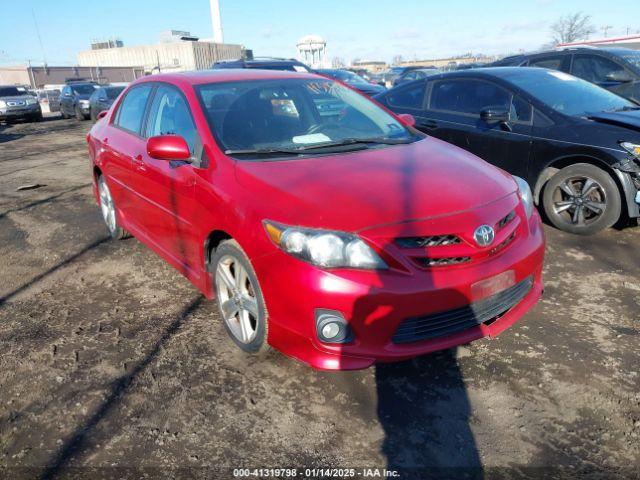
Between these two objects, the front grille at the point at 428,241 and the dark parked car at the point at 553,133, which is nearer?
the front grille at the point at 428,241

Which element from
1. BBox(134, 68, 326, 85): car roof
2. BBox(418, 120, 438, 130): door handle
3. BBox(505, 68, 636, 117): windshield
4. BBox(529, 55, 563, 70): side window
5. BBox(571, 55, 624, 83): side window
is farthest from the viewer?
BBox(529, 55, 563, 70): side window

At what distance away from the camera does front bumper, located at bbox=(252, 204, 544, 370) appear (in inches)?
88.0

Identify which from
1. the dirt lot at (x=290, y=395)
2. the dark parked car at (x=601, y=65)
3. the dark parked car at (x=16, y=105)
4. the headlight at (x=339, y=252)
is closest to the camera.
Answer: the dirt lot at (x=290, y=395)

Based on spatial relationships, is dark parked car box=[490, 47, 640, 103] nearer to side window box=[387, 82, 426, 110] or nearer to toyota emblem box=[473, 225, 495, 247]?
side window box=[387, 82, 426, 110]

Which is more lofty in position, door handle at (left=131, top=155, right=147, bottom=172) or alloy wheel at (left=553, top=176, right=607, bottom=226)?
door handle at (left=131, top=155, right=147, bottom=172)

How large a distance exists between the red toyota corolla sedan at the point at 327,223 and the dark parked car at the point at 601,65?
5.46 m

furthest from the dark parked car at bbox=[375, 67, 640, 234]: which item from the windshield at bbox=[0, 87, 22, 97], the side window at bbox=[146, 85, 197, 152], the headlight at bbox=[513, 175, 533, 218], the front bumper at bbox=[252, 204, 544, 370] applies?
the windshield at bbox=[0, 87, 22, 97]

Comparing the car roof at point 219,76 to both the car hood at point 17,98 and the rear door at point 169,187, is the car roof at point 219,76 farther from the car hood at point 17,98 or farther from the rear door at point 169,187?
the car hood at point 17,98

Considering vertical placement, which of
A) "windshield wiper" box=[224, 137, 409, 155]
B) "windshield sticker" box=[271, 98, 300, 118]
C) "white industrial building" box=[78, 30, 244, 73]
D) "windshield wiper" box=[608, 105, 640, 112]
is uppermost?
"white industrial building" box=[78, 30, 244, 73]

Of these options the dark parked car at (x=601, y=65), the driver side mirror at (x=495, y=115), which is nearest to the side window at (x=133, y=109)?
the driver side mirror at (x=495, y=115)

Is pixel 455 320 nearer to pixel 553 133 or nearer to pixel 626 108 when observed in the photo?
pixel 553 133

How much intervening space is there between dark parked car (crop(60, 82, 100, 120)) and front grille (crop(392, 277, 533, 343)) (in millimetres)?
19046

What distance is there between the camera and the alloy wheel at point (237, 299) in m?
2.71

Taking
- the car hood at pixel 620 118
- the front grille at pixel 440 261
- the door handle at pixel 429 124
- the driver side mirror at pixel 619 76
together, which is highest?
the driver side mirror at pixel 619 76
